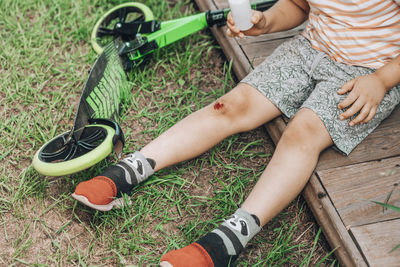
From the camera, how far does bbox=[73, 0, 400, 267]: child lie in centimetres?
129

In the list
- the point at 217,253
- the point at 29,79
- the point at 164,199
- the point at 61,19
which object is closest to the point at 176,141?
the point at 164,199

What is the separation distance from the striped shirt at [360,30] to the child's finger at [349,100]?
0.51ft

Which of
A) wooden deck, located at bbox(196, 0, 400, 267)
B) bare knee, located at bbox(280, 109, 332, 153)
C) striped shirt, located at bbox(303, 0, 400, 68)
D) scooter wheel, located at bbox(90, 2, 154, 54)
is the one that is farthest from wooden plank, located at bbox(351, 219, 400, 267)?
scooter wheel, located at bbox(90, 2, 154, 54)

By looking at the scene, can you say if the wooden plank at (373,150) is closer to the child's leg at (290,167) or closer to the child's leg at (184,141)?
the child's leg at (290,167)

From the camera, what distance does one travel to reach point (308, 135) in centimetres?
136

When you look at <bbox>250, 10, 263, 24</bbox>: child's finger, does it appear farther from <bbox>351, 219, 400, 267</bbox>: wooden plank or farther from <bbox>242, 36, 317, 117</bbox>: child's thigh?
<bbox>351, 219, 400, 267</bbox>: wooden plank

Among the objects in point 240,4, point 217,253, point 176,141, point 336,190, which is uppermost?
point 240,4

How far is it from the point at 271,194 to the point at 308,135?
0.23 metres

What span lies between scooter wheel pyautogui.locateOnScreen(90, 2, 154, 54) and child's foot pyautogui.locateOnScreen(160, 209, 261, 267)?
46.1 inches

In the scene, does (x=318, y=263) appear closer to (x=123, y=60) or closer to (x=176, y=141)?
(x=176, y=141)

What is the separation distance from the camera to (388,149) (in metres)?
1.47

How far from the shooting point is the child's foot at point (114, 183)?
1.32m

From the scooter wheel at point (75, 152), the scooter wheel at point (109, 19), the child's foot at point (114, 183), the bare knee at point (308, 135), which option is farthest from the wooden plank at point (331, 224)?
the scooter wheel at point (109, 19)

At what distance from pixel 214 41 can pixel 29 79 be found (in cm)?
91
